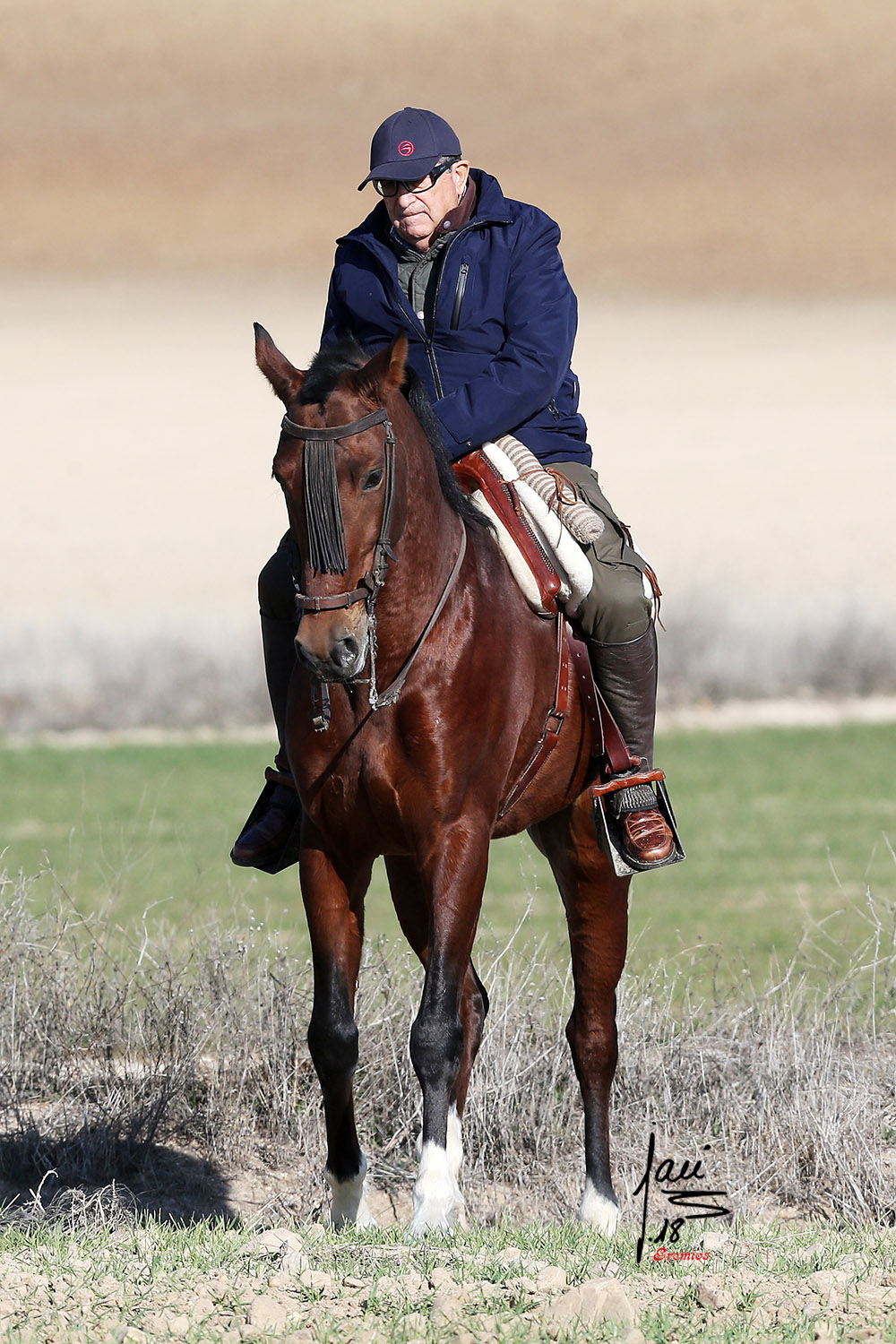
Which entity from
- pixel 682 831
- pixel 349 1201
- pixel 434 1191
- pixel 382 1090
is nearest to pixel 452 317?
pixel 434 1191

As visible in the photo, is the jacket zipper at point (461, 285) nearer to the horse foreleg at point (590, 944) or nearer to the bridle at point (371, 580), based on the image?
the bridle at point (371, 580)

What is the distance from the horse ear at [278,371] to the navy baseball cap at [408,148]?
35.2 inches

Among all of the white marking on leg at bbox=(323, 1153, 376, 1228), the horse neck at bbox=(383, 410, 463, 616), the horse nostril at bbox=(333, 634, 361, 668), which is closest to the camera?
the horse nostril at bbox=(333, 634, 361, 668)

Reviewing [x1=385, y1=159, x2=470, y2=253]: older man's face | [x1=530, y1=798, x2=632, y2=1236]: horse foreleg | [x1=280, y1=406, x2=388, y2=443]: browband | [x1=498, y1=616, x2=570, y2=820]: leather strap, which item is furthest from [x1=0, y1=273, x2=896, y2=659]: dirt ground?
[x1=280, y1=406, x2=388, y2=443]: browband

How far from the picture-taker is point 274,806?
615 centimetres

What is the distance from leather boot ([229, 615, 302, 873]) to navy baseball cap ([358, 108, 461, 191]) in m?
1.56

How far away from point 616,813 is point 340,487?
2144 mm

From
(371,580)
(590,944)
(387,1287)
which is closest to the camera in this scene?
(387,1287)

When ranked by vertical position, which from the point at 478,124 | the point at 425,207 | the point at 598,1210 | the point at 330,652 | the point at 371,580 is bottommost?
the point at 598,1210

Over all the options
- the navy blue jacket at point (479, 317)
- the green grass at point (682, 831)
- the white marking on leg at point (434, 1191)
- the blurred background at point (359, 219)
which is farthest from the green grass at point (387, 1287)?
the blurred background at point (359, 219)

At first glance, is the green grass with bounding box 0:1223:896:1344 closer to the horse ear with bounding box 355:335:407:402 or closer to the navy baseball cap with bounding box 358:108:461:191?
the horse ear with bounding box 355:335:407:402

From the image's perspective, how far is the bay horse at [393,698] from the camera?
475 cm

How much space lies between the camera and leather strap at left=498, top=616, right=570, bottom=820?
590 centimetres

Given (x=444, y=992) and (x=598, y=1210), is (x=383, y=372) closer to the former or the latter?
(x=444, y=992)
